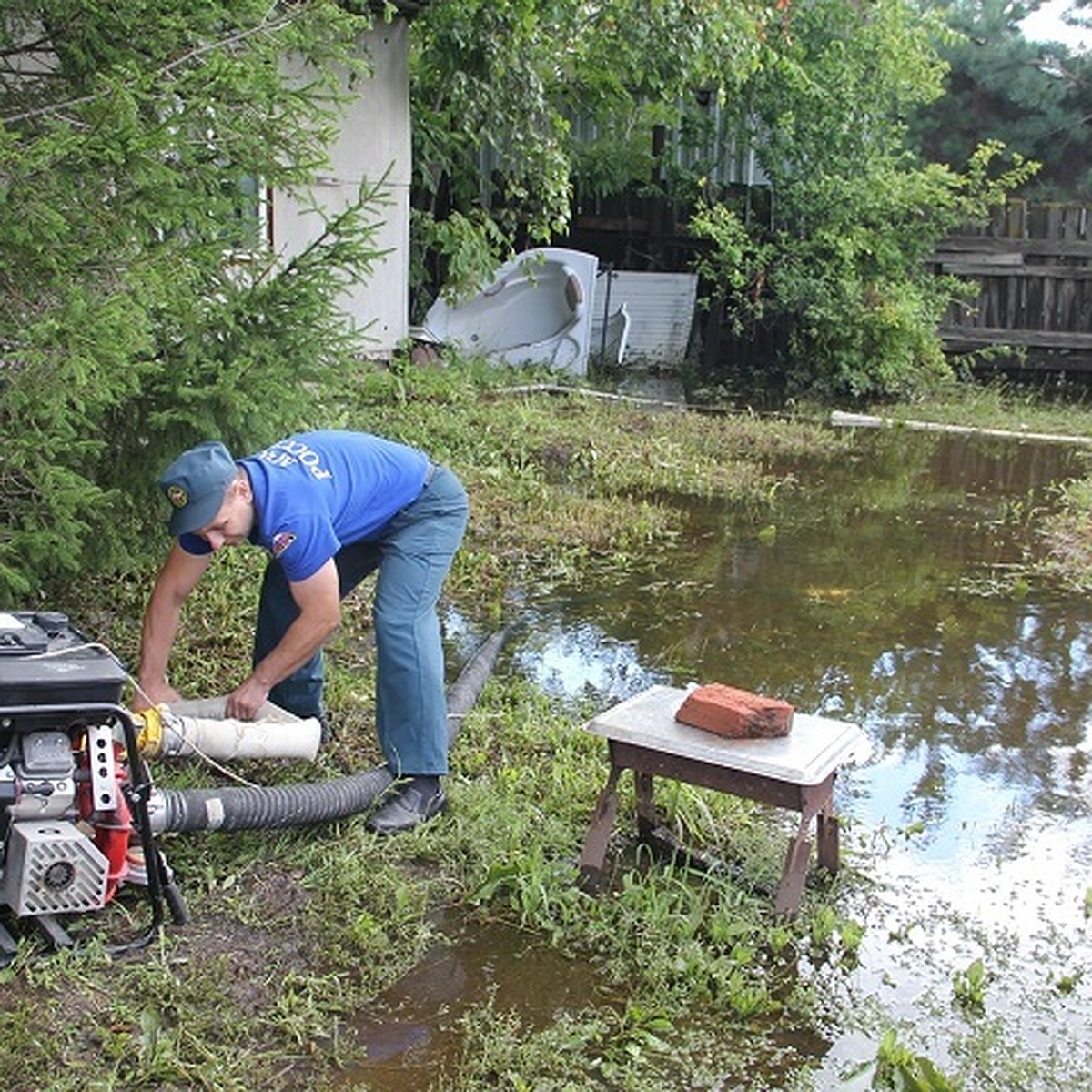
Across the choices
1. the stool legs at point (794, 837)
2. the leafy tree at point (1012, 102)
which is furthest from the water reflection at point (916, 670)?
the leafy tree at point (1012, 102)

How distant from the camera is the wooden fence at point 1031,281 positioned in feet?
54.2

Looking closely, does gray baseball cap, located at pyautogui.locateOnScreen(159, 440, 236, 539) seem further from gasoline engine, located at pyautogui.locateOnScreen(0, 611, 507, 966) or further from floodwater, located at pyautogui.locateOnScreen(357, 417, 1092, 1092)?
floodwater, located at pyautogui.locateOnScreen(357, 417, 1092, 1092)

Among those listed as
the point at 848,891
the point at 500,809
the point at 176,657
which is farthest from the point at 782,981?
the point at 176,657

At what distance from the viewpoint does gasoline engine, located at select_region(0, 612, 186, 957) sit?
345cm

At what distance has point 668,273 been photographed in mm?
16766

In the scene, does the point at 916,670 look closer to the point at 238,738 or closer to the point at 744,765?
the point at 744,765

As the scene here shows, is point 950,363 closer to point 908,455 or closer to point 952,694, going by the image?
point 908,455

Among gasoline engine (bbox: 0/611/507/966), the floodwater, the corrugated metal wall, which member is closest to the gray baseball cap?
gasoline engine (bbox: 0/611/507/966)

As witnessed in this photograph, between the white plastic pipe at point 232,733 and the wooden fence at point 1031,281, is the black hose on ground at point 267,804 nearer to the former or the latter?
the white plastic pipe at point 232,733

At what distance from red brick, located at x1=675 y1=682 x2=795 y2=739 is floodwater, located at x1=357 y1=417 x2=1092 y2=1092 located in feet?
2.10

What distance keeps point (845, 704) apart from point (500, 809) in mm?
2019

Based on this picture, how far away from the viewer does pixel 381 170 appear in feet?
42.3

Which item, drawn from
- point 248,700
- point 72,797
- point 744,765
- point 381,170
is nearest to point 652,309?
point 381,170

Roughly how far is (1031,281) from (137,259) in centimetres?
1394
